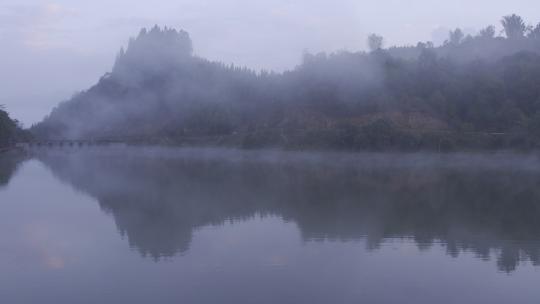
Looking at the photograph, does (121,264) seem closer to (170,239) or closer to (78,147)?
(170,239)

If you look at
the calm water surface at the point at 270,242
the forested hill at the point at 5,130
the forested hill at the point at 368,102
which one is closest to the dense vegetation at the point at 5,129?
the forested hill at the point at 5,130

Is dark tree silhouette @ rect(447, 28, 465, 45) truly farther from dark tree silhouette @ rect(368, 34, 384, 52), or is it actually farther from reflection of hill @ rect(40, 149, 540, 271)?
reflection of hill @ rect(40, 149, 540, 271)

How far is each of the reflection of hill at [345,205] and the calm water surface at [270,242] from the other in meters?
0.08

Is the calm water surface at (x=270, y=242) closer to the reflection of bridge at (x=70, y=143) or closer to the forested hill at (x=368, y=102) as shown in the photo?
the forested hill at (x=368, y=102)

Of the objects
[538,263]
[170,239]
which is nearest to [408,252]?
[538,263]

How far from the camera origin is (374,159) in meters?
52.5

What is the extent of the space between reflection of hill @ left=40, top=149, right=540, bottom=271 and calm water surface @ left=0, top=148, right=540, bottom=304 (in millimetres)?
76

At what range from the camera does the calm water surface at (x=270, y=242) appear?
1188cm

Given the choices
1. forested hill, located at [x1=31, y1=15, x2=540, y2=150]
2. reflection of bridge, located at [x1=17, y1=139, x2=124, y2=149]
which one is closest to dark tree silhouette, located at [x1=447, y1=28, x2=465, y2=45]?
forested hill, located at [x1=31, y1=15, x2=540, y2=150]

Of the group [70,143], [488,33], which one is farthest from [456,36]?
[70,143]

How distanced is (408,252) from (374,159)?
37.9 meters

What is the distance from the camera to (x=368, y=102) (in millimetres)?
63562

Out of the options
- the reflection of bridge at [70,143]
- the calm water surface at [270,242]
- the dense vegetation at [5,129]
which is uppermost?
the dense vegetation at [5,129]

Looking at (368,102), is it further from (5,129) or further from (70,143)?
(70,143)
